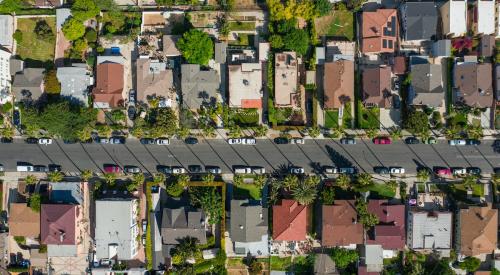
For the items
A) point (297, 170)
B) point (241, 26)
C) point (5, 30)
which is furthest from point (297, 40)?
point (5, 30)

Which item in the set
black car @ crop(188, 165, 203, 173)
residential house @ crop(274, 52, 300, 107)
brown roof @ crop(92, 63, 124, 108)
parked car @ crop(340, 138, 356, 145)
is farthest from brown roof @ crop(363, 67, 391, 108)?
brown roof @ crop(92, 63, 124, 108)

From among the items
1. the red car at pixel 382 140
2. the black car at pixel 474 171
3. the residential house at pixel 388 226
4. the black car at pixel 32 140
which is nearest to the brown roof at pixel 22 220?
the black car at pixel 32 140

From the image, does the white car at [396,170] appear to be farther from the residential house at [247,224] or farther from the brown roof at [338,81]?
the residential house at [247,224]

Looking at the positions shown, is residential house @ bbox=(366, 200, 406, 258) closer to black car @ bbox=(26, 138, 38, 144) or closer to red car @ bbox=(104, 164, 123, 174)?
red car @ bbox=(104, 164, 123, 174)

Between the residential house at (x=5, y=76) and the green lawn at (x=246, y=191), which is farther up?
the residential house at (x=5, y=76)

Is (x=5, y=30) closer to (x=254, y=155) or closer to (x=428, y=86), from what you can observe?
(x=254, y=155)

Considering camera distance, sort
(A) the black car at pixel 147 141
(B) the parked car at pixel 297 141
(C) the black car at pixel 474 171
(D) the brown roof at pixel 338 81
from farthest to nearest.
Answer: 1. (A) the black car at pixel 147 141
2. (B) the parked car at pixel 297 141
3. (C) the black car at pixel 474 171
4. (D) the brown roof at pixel 338 81
